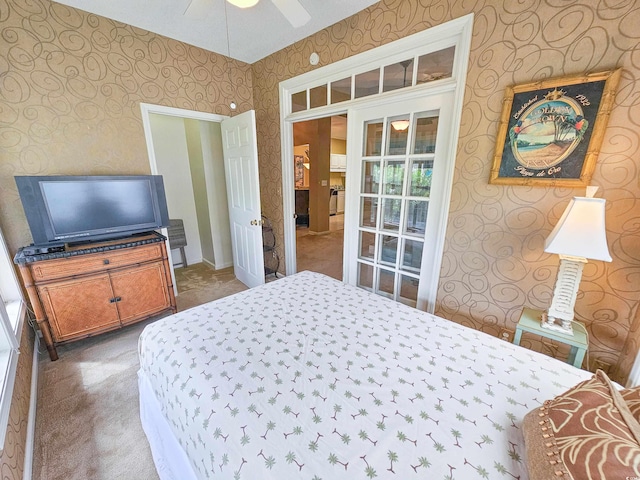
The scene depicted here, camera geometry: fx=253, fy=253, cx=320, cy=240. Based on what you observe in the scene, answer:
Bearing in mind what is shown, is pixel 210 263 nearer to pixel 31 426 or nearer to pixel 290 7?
pixel 31 426

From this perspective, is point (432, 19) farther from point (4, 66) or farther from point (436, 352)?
point (4, 66)

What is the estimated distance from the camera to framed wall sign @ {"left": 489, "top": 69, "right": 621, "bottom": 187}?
1290 mm

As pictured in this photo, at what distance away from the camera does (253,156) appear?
8.47 ft

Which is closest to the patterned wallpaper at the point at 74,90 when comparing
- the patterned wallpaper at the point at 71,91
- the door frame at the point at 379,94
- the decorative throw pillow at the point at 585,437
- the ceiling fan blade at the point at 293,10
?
the patterned wallpaper at the point at 71,91

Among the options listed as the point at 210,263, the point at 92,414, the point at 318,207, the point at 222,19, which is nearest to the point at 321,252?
the point at 318,207

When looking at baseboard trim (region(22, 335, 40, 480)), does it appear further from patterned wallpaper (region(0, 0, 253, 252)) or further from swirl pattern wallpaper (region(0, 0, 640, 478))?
patterned wallpaper (region(0, 0, 253, 252))

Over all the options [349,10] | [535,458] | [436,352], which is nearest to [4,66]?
[349,10]

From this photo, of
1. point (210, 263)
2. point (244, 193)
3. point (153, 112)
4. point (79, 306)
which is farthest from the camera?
point (210, 263)

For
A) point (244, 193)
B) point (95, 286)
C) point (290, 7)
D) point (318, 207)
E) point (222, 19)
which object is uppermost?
point (222, 19)

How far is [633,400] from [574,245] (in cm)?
76

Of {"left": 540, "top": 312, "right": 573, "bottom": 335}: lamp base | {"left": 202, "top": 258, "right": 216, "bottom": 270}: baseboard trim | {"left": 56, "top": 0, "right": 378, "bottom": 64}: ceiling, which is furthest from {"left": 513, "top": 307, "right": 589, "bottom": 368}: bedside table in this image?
{"left": 202, "top": 258, "right": 216, "bottom": 270}: baseboard trim

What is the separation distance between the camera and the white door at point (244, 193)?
2615 mm

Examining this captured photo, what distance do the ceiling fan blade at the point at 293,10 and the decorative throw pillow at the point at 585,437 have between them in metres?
2.09

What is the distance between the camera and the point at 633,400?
2.24 ft
